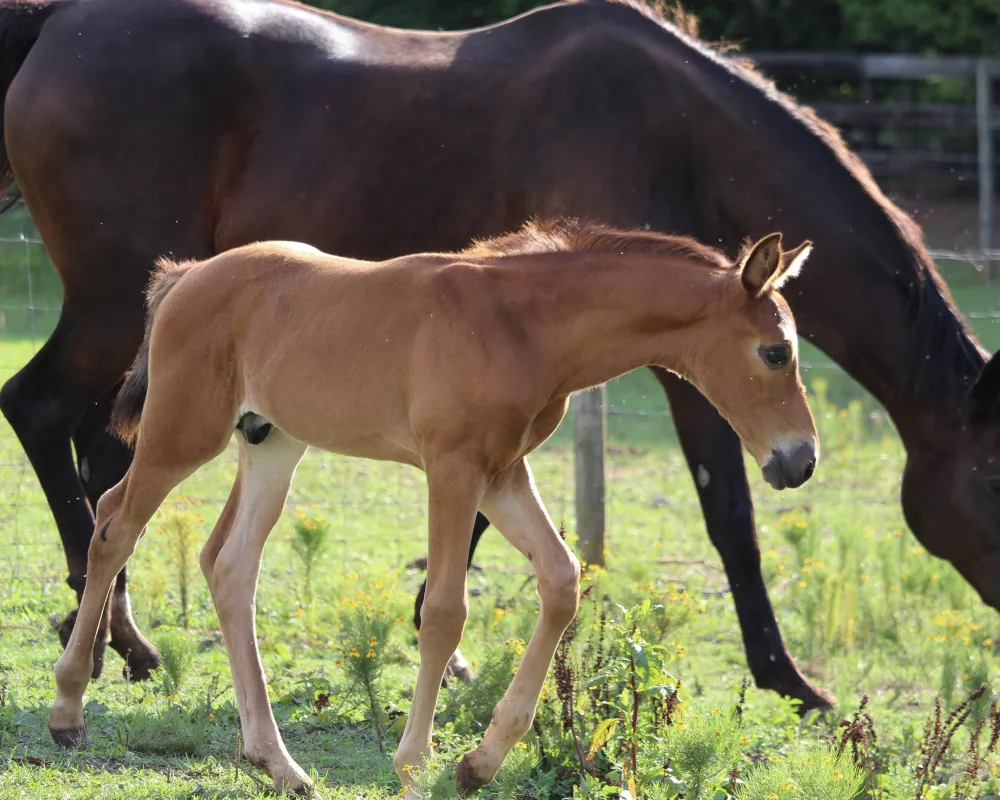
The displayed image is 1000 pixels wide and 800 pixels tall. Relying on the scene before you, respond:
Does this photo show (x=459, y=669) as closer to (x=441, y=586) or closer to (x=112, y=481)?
(x=112, y=481)

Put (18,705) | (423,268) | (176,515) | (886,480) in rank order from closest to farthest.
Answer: (423,268)
(18,705)
(176,515)
(886,480)

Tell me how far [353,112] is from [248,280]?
5.09 ft

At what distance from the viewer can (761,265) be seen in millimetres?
3262

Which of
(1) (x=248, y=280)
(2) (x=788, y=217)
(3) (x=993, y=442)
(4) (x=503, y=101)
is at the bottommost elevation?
(3) (x=993, y=442)

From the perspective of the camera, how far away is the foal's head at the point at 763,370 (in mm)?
3314

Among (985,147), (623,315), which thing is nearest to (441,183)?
(623,315)

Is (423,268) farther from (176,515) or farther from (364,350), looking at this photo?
(176,515)

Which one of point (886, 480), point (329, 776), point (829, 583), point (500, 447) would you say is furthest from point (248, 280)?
point (886, 480)

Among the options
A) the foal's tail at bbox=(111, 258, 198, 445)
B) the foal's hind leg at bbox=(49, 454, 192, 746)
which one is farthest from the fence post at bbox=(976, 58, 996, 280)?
the foal's hind leg at bbox=(49, 454, 192, 746)

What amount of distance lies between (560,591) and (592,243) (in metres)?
0.94

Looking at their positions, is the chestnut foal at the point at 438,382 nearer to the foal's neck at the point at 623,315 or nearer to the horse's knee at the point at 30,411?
the foal's neck at the point at 623,315

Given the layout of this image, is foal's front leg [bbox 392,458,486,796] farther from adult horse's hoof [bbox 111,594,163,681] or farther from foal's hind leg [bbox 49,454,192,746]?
adult horse's hoof [bbox 111,594,163,681]

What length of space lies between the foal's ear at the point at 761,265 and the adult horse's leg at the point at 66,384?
2.54 meters

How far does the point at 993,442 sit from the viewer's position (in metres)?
4.88
